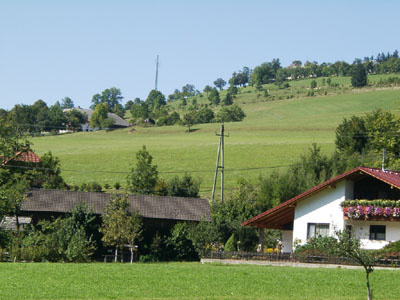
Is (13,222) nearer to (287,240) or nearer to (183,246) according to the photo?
(183,246)

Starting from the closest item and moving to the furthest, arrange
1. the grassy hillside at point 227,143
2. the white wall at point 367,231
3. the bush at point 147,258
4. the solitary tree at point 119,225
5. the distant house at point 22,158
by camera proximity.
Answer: the white wall at point 367,231, the solitary tree at point 119,225, the bush at point 147,258, the distant house at point 22,158, the grassy hillside at point 227,143

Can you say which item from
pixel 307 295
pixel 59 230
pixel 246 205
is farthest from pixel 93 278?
pixel 246 205

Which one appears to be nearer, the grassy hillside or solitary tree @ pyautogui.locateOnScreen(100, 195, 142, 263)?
solitary tree @ pyautogui.locateOnScreen(100, 195, 142, 263)

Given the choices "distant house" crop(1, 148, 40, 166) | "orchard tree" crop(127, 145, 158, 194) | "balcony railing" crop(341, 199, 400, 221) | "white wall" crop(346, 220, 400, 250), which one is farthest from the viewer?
"orchard tree" crop(127, 145, 158, 194)

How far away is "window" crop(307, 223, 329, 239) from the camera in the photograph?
41.0 meters

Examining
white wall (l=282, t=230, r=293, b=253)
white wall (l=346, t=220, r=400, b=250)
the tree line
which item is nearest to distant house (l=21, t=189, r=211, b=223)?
the tree line

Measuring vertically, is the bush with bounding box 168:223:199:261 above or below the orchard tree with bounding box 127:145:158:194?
below

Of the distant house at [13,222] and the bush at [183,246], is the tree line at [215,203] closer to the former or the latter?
the bush at [183,246]

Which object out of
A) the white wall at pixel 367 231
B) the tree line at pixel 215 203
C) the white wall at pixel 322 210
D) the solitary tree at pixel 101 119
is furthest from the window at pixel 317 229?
the solitary tree at pixel 101 119

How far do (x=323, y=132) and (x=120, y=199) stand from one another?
242ft

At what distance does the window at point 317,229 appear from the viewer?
135ft

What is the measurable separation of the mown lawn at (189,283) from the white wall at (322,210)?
9.68m

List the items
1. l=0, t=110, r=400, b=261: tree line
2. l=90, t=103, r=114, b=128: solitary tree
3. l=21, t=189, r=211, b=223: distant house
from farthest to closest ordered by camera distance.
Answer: l=90, t=103, r=114, b=128: solitary tree → l=21, t=189, r=211, b=223: distant house → l=0, t=110, r=400, b=261: tree line

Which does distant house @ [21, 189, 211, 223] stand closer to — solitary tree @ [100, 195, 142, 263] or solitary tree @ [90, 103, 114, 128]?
solitary tree @ [100, 195, 142, 263]
